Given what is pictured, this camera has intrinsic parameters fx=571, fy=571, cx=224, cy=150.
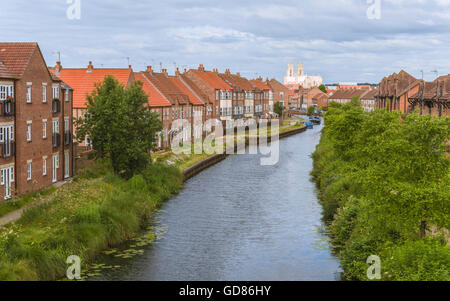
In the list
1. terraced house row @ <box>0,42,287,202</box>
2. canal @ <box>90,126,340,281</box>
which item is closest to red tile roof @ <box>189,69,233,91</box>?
terraced house row @ <box>0,42,287,202</box>

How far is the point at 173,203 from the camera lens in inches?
1555

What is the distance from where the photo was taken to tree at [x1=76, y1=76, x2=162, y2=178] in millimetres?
37656

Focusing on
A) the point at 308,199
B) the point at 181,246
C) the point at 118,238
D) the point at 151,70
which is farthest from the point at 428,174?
the point at 151,70

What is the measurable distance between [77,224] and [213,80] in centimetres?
7235

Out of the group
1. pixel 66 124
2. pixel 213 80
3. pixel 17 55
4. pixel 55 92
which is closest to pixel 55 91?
pixel 55 92

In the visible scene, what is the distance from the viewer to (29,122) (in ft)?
109

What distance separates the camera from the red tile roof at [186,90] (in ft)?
259

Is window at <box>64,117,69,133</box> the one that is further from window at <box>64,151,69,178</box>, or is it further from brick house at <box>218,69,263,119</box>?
brick house at <box>218,69,263,119</box>

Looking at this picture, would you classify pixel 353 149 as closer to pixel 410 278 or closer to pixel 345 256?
pixel 345 256

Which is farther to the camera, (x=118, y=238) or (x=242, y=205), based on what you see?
(x=242, y=205)

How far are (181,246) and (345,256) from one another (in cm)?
872

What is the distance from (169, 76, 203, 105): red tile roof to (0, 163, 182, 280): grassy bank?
40291 mm

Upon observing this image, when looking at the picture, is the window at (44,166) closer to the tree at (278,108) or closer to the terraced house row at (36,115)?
the terraced house row at (36,115)

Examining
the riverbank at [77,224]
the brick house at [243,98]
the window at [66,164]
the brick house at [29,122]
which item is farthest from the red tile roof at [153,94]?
the brick house at [243,98]
